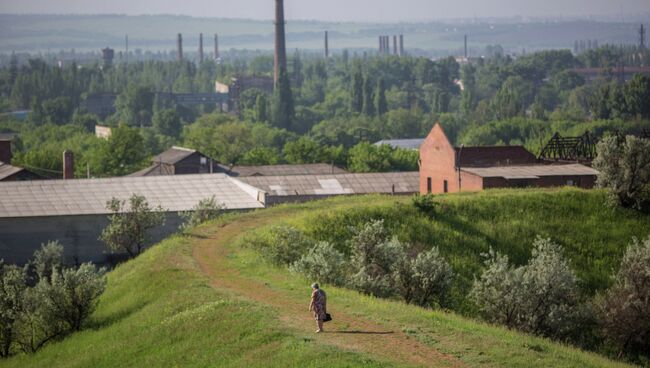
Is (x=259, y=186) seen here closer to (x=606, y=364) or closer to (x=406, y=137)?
(x=606, y=364)

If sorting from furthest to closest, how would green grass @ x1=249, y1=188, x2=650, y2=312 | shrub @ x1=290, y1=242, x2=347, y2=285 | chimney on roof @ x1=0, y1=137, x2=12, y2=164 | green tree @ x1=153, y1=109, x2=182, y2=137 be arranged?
1. green tree @ x1=153, y1=109, x2=182, y2=137
2. chimney on roof @ x1=0, y1=137, x2=12, y2=164
3. green grass @ x1=249, y1=188, x2=650, y2=312
4. shrub @ x1=290, y1=242, x2=347, y2=285

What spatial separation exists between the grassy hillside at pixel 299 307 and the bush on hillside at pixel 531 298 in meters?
4.38

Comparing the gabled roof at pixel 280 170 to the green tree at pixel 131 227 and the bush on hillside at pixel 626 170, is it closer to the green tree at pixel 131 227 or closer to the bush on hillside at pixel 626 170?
the green tree at pixel 131 227

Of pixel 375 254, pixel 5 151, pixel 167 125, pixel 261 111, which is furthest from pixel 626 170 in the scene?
pixel 261 111

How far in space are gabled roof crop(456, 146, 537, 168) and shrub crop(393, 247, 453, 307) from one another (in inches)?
1269

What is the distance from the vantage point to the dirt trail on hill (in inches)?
1102

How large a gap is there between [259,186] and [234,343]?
150ft

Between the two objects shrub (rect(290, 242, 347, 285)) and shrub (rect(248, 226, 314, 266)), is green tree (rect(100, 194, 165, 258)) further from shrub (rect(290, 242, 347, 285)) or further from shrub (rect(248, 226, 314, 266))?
shrub (rect(290, 242, 347, 285))

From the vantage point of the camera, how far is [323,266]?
38656 mm

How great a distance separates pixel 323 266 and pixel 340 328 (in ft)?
26.8

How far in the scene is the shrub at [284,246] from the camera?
42.3m

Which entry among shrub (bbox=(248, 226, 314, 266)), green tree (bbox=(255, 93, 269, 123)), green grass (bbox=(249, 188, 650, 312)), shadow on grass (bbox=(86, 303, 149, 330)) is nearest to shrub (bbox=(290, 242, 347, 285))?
shrub (bbox=(248, 226, 314, 266))

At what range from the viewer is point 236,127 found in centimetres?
15600

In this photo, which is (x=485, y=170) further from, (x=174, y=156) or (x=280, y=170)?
(x=174, y=156)
